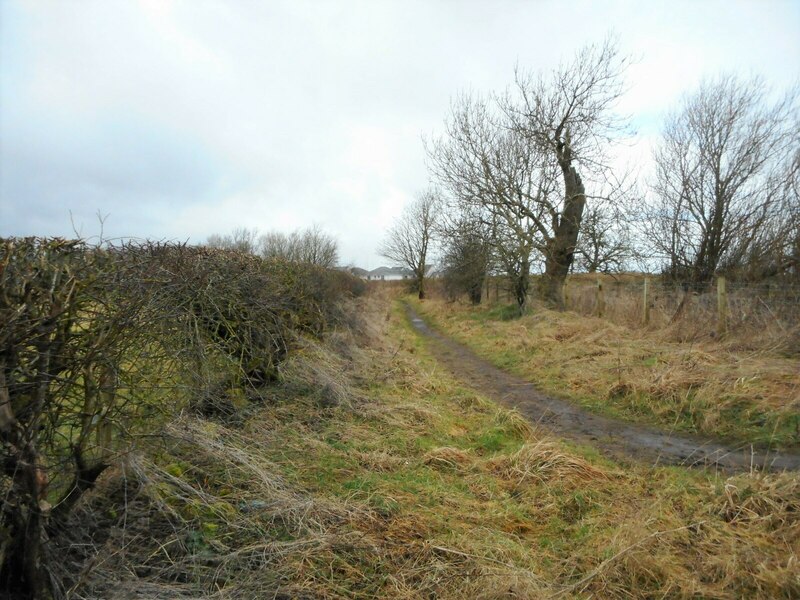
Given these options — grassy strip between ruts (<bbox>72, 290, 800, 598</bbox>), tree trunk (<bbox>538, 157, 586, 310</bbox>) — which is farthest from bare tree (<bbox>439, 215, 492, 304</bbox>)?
grassy strip between ruts (<bbox>72, 290, 800, 598</bbox>)

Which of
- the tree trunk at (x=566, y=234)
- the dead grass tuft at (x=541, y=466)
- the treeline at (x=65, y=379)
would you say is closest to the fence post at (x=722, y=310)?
the dead grass tuft at (x=541, y=466)

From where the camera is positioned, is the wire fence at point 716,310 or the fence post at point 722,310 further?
the fence post at point 722,310

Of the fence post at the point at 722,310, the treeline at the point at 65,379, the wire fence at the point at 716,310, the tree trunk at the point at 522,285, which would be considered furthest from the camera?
the tree trunk at the point at 522,285

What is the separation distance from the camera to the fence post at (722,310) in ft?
34.0

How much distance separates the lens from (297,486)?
4.21m

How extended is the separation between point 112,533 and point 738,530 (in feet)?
13.8

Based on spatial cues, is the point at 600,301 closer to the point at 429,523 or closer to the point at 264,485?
the point at 429,523

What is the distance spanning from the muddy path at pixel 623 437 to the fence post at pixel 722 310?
4.45 metres

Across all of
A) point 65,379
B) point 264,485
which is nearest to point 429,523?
point 264,485

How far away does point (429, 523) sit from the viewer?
3789mm

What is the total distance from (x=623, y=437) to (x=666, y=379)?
1.80m

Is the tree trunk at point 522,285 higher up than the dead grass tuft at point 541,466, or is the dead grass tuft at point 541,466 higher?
the tree trunk at point 522,285

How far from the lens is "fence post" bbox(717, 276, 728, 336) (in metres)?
10.4

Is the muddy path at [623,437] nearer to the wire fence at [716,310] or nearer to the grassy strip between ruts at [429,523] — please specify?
the grassy strip between ruts at [429,523]
